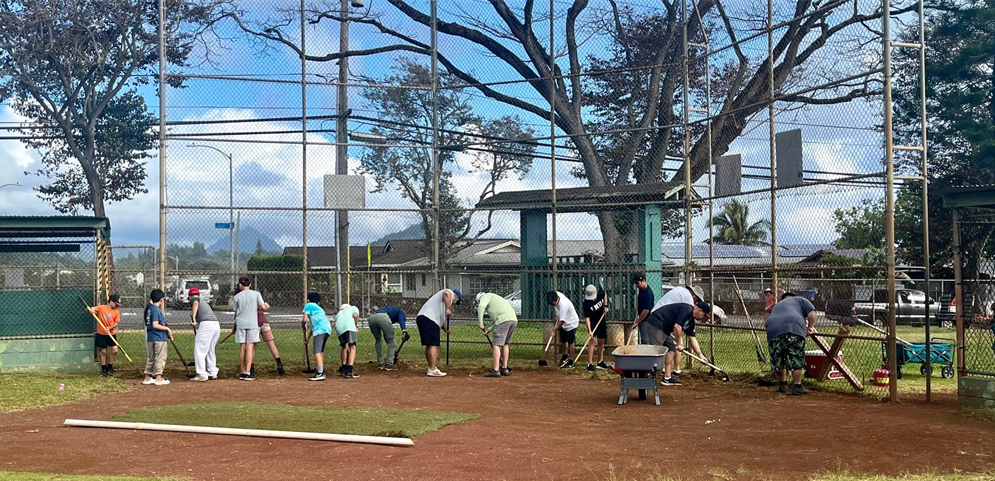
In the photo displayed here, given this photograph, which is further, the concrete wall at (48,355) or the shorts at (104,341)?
the concrete wall at (48,355)

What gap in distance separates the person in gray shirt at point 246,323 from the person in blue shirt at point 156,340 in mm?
1101

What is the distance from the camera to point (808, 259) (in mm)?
15062

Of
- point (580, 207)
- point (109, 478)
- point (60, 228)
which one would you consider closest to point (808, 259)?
point (580, 207)

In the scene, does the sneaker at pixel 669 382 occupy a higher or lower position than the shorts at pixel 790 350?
lower

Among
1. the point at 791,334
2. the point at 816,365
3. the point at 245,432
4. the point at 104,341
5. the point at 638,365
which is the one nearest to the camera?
the point at 245,432

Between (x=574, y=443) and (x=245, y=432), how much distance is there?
130 inches

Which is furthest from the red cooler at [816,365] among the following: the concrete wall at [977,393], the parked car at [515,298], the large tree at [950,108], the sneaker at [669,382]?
the large tree at [950,108]

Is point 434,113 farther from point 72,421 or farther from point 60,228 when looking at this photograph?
point 72,421

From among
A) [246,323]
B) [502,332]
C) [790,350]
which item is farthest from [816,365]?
[246,323]

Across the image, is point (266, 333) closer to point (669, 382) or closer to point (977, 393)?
point (669, 382)

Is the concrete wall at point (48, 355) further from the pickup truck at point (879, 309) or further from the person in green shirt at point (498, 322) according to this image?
the pickup truck at point (879, 309)

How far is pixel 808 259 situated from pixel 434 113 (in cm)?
728

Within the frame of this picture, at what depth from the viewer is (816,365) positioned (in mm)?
13117

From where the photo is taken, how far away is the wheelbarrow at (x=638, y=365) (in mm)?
11422
